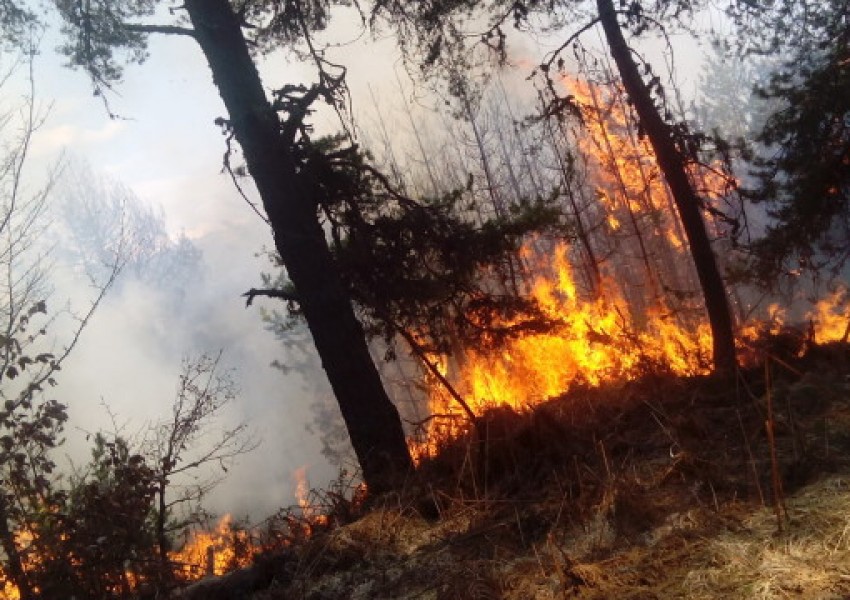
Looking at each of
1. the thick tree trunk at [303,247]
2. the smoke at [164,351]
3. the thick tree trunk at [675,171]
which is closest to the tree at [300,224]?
the thick tree trunk at [303,247]

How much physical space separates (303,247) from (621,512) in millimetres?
3774

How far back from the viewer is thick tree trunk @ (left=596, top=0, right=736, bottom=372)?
794cm

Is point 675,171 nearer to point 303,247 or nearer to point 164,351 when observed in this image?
point 303,247

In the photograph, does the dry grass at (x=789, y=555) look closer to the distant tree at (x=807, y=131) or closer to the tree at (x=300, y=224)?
the tree at (x=300, y=224)

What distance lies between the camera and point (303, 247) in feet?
17.8

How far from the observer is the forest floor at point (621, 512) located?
222 centimetres

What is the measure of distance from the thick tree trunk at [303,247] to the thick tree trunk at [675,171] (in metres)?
5.26

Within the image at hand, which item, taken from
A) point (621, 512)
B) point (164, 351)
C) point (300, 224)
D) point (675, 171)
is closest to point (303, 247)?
point (300, 224)

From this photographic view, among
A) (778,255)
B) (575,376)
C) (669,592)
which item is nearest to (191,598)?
(669,592)

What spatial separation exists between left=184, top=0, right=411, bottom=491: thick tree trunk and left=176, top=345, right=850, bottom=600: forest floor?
980 millimetres

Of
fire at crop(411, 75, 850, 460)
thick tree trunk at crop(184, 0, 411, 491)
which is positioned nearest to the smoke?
fire at crop(411, 75, 850, 460)

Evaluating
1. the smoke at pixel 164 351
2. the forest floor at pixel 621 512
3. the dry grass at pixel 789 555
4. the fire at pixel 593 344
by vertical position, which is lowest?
the dry grass at pixel 789 555

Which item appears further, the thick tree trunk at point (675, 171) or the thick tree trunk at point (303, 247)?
the thick tree trunk at point (675, 171)

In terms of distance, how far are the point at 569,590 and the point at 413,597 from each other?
2.86 ft
